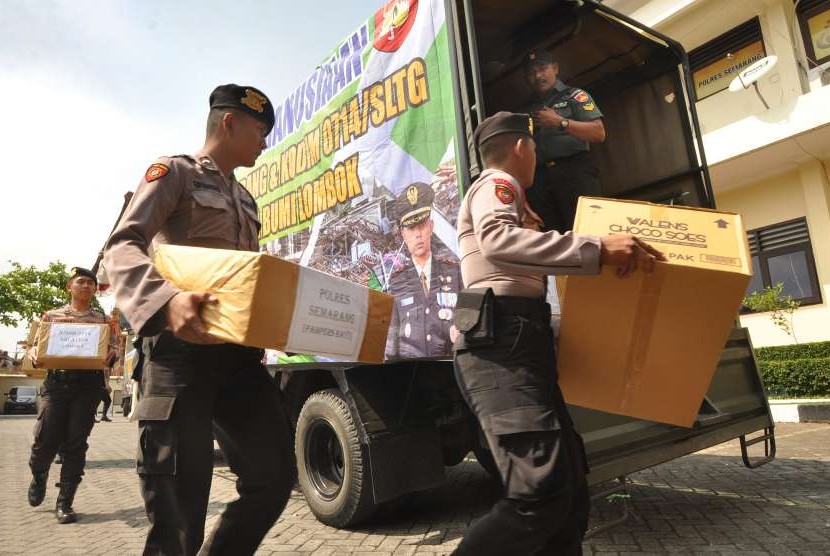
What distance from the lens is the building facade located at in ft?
30.9

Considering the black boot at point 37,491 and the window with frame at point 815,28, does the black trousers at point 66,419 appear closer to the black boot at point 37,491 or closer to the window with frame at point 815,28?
the black boot at point 37,491

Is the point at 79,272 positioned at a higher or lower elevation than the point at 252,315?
higher

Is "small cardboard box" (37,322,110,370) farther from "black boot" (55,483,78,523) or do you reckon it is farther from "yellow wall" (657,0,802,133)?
"yellow wall" (657,0,802,133)

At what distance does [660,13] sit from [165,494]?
1290 cm

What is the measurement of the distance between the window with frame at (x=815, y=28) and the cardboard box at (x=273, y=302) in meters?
11.6

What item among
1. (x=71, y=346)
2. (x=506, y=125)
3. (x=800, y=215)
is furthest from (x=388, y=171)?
(x=800, y=215)

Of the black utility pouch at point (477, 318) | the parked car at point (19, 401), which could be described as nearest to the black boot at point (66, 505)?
the black utility pouch at point (477, 318)

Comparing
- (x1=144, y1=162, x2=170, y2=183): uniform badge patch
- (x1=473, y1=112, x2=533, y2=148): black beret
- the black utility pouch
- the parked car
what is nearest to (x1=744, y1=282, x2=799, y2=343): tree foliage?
(x1=473, y1=112, x2=533, y2=148): black beret

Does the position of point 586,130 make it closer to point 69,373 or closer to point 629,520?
point 629,520

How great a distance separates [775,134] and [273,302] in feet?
34.4

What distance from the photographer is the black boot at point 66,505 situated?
4262 mm

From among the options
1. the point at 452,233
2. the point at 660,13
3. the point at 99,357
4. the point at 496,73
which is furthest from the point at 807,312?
the point at 99,357

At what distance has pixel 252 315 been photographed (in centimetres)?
153

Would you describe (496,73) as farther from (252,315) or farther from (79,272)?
(79,272)
